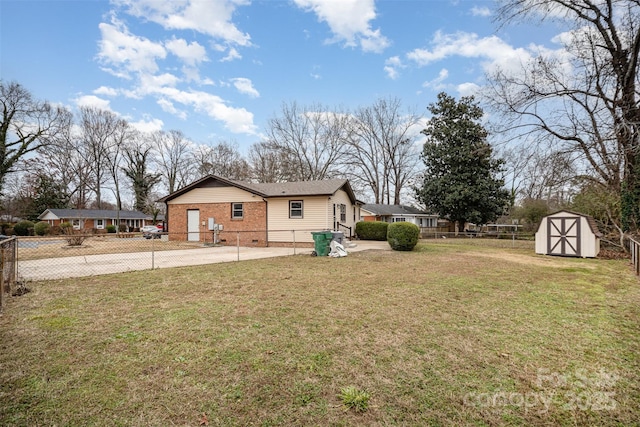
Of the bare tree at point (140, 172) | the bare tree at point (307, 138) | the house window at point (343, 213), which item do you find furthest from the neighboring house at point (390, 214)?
the bare tree at point (140, 172)

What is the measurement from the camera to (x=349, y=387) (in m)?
2.80

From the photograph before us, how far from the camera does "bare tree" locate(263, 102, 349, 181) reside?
34062 millimetres

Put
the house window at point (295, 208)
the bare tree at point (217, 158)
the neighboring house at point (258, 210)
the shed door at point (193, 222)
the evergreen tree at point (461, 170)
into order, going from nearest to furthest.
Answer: the neighboring house at point (258, 210)
the house window at point (295, 208)
the shed door at point (193, 222)
the evergreen tree at point (461, 170)
the bare tree at point (217, 158)

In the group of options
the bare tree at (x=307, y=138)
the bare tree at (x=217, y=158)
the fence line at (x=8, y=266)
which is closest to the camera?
the fence line at (x=8, y=266)

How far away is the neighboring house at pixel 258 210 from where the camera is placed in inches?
653

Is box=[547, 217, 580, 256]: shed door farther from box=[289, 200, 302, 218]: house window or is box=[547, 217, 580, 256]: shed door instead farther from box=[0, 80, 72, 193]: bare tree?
box=[0, 80, 72, 193]: bare tree

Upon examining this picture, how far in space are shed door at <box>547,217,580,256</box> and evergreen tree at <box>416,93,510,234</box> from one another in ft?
40.0

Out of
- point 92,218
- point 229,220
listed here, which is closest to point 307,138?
point 229,220

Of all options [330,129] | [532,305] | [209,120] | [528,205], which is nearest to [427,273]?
[532,305]

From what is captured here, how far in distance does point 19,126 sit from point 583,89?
143 feet

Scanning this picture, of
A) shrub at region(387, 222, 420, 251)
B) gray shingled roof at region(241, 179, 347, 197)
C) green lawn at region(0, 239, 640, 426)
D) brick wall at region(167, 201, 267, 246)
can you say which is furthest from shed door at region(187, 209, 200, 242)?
green lawn at region(0, 239, 640, 426)

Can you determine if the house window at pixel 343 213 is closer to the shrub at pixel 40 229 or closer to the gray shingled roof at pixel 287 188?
the gray shingled roof at pixel 287 188

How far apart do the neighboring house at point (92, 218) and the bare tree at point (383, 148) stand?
28.9 metres

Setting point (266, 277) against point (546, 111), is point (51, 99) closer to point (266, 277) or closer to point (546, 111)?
point (266, 277)
